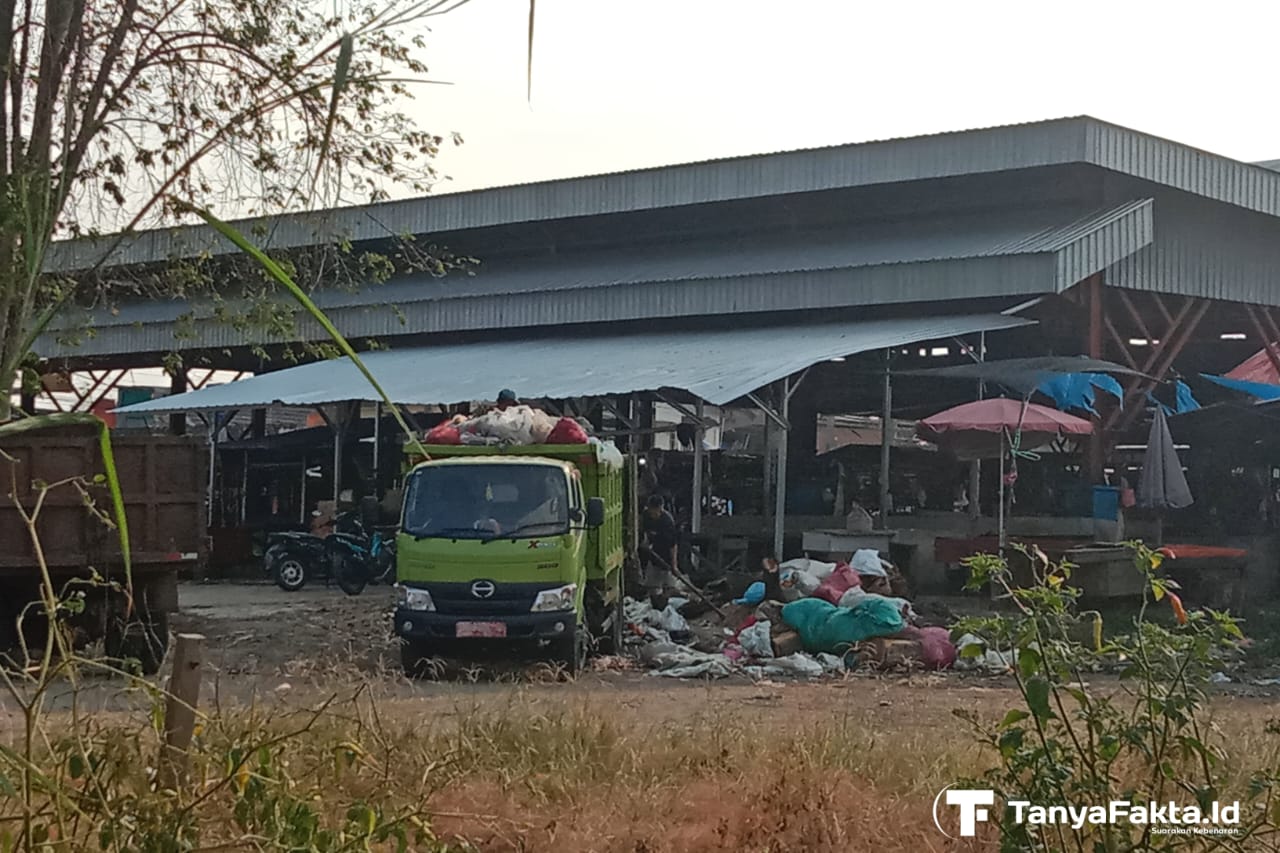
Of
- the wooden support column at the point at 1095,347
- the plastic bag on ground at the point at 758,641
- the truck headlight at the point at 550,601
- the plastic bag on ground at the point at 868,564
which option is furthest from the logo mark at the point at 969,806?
the wooden support column at the point at 1095,347

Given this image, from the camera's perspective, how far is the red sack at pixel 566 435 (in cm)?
1251

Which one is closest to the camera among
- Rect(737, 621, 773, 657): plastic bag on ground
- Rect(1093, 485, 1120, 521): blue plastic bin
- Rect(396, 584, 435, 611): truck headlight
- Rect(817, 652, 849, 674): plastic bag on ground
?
Rect(396, 584, 435, 611): truck headlight

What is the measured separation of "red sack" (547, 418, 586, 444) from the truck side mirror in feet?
3.19

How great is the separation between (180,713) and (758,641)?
384 inches

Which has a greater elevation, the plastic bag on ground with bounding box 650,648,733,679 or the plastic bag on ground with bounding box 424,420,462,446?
the plastic bag on ground with bounding box 424,420,462,446

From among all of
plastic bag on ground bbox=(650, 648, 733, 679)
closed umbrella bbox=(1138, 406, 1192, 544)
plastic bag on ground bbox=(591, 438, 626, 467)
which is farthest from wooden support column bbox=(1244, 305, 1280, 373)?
plastic bag on ground bbox=(650, 648, 733, 679)

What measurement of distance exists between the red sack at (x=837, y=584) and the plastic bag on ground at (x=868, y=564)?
0.86 feet

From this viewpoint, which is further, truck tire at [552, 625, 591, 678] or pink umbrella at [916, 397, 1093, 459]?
pink umbrella at [916, 397, 1093, 459]

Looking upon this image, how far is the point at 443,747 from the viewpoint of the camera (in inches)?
253

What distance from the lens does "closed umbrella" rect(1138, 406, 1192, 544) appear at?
53.8 feet

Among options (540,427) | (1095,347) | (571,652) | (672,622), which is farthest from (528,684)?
(1095,347)

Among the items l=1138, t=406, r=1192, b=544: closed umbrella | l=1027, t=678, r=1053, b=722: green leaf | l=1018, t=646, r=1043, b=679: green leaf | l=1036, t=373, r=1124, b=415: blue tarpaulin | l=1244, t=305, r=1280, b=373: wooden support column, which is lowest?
l=1027, t=678, r=1053, b=722: green leaf

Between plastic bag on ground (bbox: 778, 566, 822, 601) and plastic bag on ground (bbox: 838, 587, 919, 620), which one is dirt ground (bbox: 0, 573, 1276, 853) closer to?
plastic bag on ground (bbox: 838, 587, 919, 620)

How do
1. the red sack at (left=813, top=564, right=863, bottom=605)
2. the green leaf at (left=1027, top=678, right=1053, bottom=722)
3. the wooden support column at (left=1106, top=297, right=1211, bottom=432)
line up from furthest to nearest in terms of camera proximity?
1. the wooden support column at (left=1106, top=297, right=1211, bottom=432)
2. the red sack at (left=813, top=564, right=863, bottom=605)
3. the green leaf at (left=1027, top=678, right=1053, bottom=722)
